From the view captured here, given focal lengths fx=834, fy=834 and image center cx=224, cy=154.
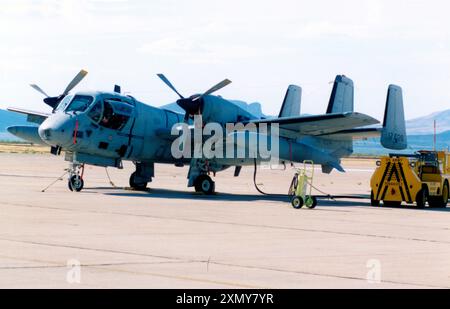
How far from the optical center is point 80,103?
3128 cm

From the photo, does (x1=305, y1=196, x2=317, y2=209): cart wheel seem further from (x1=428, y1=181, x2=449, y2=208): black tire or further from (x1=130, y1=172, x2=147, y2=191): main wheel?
(x1=130, y1=172, x2=147, y2=191): main wheel

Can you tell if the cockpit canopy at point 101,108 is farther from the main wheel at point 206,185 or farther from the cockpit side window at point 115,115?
the main wheel at point 206,185

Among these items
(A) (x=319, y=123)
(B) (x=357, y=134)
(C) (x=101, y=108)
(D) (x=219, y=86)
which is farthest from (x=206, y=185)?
(B) (x=357, y=134)

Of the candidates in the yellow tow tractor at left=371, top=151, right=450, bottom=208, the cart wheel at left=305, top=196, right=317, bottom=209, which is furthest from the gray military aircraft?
the cart wheel at left=305, top=196, right=317, bottom=209

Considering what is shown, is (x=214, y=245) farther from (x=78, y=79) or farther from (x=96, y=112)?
(x=78, y=79)

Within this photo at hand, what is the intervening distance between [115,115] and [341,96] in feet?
37.0

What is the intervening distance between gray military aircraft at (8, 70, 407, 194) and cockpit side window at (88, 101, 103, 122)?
0.03 meters

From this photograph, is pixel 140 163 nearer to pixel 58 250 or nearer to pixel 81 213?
pixel 81 213

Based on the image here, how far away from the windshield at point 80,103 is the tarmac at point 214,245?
4.46 metres

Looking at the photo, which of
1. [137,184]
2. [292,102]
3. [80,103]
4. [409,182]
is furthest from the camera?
[292,102]

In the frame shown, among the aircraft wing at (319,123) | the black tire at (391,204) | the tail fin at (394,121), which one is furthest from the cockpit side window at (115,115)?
the black tire at (391,204)

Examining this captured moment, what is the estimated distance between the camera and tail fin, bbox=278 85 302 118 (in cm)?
3934
